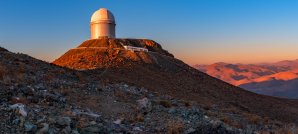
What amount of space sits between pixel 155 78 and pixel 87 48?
57.6ft

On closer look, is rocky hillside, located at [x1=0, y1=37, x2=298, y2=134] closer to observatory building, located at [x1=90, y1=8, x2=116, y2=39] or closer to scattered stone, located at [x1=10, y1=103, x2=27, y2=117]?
scattered stone, located at [x1=10, y1=103, x2=27, y2=117]

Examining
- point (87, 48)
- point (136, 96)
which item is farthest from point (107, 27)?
point (136, 96)

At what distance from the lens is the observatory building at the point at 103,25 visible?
216 feet

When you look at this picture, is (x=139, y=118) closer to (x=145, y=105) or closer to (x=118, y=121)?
(x=118, y=121)

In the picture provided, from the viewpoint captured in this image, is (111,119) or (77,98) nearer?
(111,119)

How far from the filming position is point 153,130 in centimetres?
1464

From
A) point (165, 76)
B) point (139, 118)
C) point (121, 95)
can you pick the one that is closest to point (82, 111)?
point (139, 118)

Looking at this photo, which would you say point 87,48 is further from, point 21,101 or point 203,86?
point 21,101

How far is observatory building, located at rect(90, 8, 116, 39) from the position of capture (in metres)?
65.8

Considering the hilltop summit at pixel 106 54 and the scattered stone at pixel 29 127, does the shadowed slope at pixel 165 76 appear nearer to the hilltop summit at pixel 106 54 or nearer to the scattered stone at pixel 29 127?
the hilltop summit at pixel 106 54

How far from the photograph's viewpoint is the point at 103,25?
65.9 metres

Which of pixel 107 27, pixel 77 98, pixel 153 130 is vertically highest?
pixel 107 27

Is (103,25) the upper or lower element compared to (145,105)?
upper

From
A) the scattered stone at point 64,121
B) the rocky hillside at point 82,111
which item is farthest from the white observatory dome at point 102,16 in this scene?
the scattered stone at point 64,121
